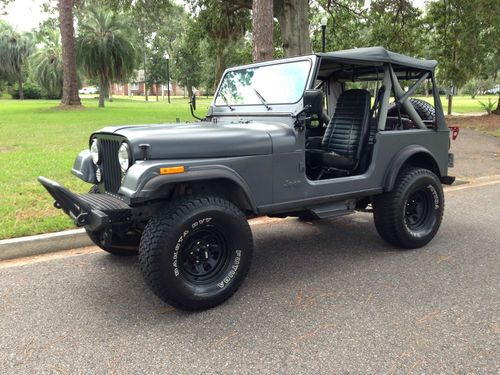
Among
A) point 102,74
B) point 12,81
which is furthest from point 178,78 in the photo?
point 102,74

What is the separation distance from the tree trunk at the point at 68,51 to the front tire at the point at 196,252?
771 inches

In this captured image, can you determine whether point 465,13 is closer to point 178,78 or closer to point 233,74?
point 233,74

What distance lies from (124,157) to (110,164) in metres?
0.43

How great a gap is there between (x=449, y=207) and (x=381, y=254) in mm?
2343

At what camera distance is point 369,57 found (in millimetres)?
4227

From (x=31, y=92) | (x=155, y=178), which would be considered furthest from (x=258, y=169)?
(x=31, y=92)

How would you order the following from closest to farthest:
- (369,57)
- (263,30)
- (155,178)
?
(155,178), (369,57), (263,30)

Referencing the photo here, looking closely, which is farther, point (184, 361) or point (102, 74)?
point (102, 74)

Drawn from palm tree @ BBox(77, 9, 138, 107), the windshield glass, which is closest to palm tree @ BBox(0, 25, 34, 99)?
palm tree @ BBox(77, 9, 138, 107)

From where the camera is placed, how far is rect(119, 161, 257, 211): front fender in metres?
2.96

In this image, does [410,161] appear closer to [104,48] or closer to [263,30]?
[263,30]

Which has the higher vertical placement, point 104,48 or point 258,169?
point 104,48

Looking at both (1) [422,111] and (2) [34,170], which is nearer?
(1) [422,111]

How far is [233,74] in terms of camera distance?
4910 mm
